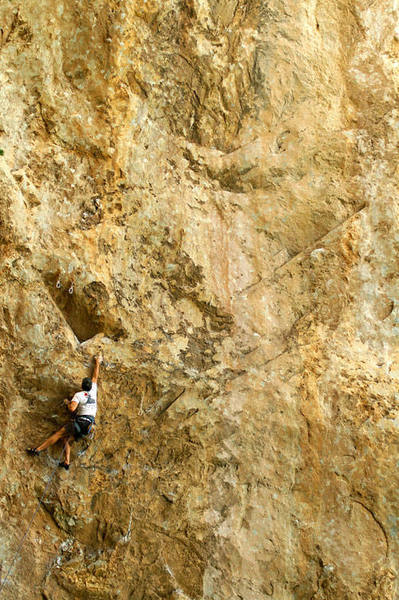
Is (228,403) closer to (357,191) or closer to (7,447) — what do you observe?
(7,447)

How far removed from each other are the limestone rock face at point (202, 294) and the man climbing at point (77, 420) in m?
0.16

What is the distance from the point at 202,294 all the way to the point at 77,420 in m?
2.20

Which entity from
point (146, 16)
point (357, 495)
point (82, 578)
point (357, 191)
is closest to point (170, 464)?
point (82, 578)

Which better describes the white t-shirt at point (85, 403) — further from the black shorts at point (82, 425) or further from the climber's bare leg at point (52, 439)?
the climber's bare leg at point (52, 439)

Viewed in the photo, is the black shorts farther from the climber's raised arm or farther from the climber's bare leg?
the climber's raised arm

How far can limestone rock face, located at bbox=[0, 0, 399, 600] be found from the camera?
20.4 ft

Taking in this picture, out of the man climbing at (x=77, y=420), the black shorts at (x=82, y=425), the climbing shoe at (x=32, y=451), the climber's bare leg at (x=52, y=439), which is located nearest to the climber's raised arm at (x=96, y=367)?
the man climbing at (x=77, y=420)

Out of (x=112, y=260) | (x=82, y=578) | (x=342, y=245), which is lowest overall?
(x=82, y=578)

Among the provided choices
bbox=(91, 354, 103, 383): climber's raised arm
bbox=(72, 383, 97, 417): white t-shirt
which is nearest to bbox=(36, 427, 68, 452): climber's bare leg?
bbox=(72, 383, 97, 417): white t-shirt

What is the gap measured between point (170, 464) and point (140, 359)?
1.28 m

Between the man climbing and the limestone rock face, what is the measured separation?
0.52ft

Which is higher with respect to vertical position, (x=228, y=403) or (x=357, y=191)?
(x=357, y=191)

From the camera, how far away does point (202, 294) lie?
7.06m

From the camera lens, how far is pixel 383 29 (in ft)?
25.8
